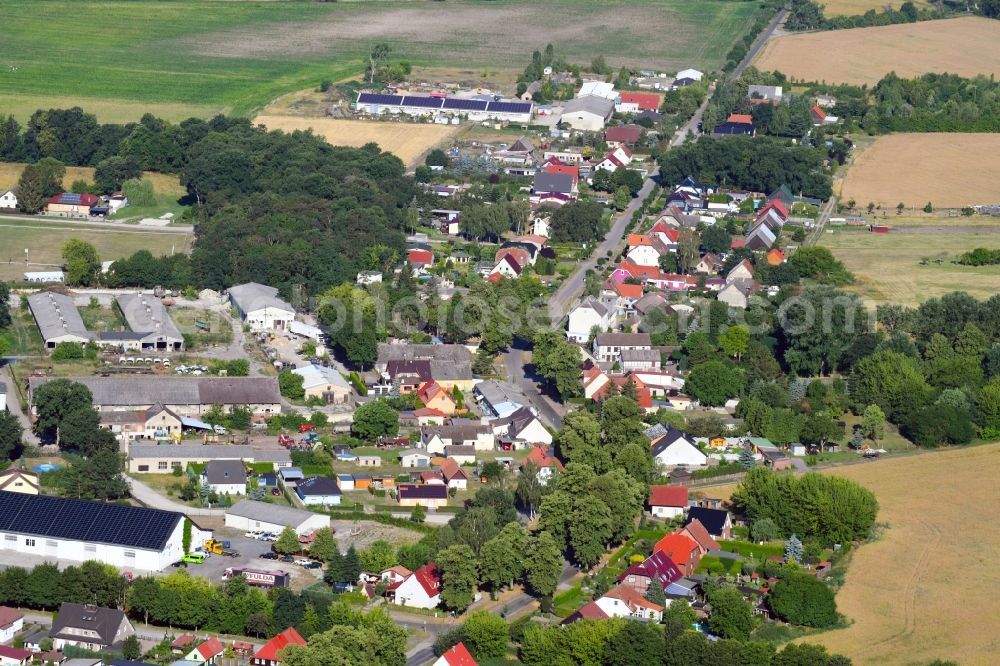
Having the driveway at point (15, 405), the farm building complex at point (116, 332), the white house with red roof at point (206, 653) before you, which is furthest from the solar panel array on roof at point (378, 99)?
the white house with red roof at point (206, 653)

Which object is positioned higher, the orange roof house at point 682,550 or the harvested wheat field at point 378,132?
the harvested wheat field at point 378,132

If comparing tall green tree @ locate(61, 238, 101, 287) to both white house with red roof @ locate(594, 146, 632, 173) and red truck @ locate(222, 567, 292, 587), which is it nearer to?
red truck @ locate(222, 567, 292, 587)

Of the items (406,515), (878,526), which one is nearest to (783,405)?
(878,526)

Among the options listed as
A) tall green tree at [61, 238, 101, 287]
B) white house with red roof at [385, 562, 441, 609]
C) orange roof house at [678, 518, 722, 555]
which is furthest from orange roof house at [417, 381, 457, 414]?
tall green tree at [61, 238, 101, 287]

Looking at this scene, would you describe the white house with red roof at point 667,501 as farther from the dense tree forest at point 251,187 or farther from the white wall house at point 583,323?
the dense tree forest at point 251,187


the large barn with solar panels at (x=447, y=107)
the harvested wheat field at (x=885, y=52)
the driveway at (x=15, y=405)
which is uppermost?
the harvested wheat field at (x=885, y=52)

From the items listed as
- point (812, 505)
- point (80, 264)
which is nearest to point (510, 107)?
point (80, 264)

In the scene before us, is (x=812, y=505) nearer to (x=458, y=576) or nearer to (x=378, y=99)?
(x=458, y=576)
